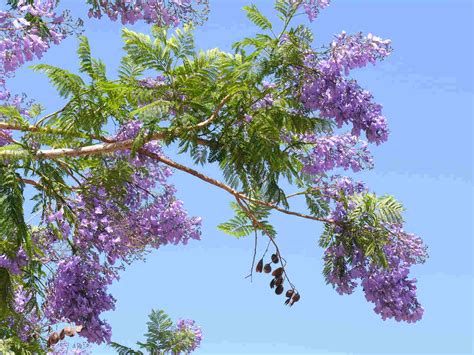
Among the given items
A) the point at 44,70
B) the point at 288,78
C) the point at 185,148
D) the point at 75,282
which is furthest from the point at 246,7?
the point at 75,282

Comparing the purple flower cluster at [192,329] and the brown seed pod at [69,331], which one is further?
the purple flower cluster at [192,329]

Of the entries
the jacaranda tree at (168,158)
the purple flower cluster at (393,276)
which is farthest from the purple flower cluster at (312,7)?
the purple flower cluster at (393,276)

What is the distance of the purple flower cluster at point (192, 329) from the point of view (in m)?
14.0

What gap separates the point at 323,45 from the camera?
30.6 feet

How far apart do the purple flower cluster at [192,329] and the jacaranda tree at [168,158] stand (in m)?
2.00

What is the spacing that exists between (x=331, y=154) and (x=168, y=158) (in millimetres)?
1889

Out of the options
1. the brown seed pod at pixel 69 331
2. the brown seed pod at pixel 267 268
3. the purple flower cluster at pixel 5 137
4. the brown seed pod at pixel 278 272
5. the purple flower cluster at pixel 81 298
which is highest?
the purple flower cluster at pixel 5 137

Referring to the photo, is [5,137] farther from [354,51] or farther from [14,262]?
[354,51]

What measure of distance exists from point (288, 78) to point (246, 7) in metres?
0.82

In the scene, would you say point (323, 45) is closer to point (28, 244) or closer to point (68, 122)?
point (68, 122)

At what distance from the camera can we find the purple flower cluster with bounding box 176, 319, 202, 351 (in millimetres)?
13969

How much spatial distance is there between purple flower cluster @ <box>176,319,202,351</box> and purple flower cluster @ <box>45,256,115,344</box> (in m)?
2.98

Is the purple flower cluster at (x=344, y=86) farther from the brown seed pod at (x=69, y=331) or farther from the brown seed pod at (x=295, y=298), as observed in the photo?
the brown seed pod at (x=69, y=331)

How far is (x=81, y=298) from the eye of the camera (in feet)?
36.0
